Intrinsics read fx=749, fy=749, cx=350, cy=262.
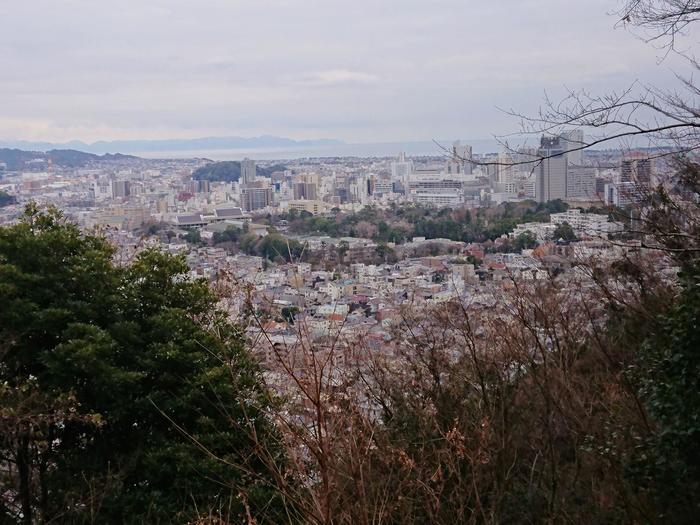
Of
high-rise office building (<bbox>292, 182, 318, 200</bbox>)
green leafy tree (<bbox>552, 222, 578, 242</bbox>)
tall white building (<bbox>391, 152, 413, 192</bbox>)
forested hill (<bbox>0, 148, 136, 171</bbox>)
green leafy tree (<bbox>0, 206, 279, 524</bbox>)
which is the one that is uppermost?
forested hill (<bbox>0, 148, 136, 171</bbox>)

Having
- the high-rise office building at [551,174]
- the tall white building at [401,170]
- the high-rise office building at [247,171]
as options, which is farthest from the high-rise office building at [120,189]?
the high-rise office building at [551,174]

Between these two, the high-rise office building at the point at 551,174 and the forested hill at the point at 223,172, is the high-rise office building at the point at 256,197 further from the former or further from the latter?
the high-rise office building at the point at 551,174

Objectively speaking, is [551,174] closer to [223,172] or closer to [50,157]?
[223,172]

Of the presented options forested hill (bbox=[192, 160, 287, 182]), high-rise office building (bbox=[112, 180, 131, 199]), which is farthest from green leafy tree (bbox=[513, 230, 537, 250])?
forested hill (bbox=[192, 160, 287, 182])

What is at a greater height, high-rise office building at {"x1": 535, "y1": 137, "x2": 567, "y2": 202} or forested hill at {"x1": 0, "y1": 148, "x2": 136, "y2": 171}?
forested hill at {"x1": 0, "y1": 148, "x2": 136, "y2": 171}

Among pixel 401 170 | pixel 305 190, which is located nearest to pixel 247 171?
pixel 305 190

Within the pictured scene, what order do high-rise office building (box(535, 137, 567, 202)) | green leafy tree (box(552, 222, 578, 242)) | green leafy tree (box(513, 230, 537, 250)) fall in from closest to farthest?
high-rise office building (box(535, 137, 567, 202)) → green leafy tree (box(552, 222, 578, 242)) → green leafy tree (box(513, 230, 537, 250))

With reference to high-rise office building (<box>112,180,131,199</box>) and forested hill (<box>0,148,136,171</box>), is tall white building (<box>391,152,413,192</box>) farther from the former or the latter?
forested hill (<box>0,148,136,171</box>)
